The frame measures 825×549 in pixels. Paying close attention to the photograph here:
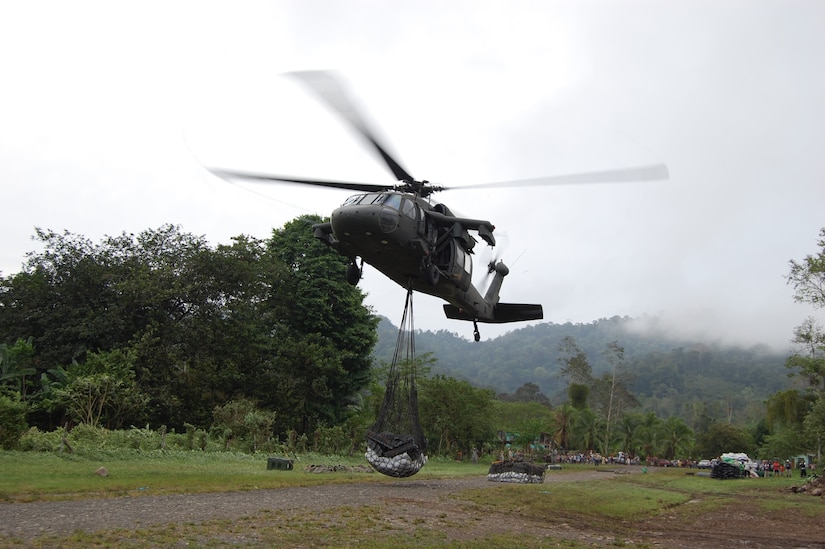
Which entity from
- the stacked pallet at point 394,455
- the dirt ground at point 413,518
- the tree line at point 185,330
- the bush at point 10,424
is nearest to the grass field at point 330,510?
the dirt ground at point 413,518

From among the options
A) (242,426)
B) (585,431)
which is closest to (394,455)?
(242,426)

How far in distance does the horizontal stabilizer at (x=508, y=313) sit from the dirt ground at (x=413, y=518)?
5112mm

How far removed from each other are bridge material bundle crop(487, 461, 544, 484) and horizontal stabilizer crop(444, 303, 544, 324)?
7843 millimetres

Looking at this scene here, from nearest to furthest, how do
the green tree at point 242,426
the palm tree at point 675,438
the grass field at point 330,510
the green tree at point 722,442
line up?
1. the grass field at point 330,510
2. the green tree at point 242,426
3. the palm tree at point 675,438
4. the green tree at point 722,442

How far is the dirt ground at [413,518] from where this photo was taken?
31.4 ft

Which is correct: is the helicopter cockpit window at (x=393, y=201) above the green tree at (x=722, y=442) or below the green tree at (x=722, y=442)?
above

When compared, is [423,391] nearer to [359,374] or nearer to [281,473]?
[359,374]

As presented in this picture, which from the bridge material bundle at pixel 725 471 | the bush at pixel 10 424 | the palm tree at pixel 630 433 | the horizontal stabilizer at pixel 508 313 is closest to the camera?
the bush at pixel 10 424

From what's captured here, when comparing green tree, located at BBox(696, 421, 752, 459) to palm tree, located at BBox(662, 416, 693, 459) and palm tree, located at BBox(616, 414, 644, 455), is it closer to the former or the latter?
palm tree, located at BBox(662, 416, 693, 459)

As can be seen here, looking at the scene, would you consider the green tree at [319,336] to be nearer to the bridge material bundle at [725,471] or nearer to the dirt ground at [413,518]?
the dirt ground at [413,518]

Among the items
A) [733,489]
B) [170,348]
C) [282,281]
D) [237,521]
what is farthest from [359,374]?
[237,521]

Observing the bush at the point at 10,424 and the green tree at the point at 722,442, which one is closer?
the bush at the point at 10,424

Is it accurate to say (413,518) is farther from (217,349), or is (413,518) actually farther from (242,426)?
(217,349)

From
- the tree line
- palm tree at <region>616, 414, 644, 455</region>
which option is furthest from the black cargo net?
palm tree at <region>616, 414, 644, 455</region>
